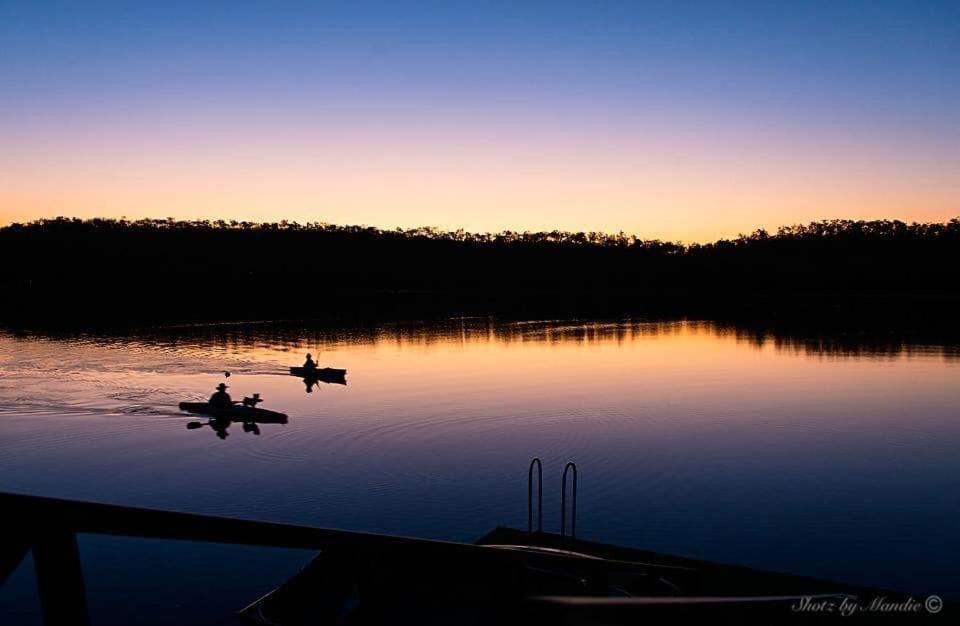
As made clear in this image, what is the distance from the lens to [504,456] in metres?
25.0

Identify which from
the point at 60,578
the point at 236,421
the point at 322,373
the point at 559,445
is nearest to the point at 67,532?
the point at 60,578

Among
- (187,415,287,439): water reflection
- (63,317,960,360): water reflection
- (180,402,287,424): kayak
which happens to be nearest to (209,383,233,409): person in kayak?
(180,402,287,424): kayak

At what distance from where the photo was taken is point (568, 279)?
163375mm

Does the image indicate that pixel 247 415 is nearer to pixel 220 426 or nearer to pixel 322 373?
pixel 220 426

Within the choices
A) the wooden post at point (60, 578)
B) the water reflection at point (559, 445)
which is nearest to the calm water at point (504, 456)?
the water reflection at point (559, 445)

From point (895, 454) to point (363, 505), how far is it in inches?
721

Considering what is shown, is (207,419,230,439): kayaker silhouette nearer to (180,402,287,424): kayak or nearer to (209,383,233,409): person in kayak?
(180,402,287,424): kayak

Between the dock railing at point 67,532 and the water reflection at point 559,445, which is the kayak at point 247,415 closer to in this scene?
the water reflection at point 559,445

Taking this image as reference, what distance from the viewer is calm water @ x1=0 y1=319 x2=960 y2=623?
16234mm

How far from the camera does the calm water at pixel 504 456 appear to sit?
1623 cm

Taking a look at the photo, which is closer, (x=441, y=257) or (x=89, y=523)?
(x=89, y=523)

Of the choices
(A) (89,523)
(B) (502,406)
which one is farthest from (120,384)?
(A) (89,523)

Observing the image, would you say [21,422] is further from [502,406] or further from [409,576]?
[409,576]

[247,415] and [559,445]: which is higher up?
[247,415]
